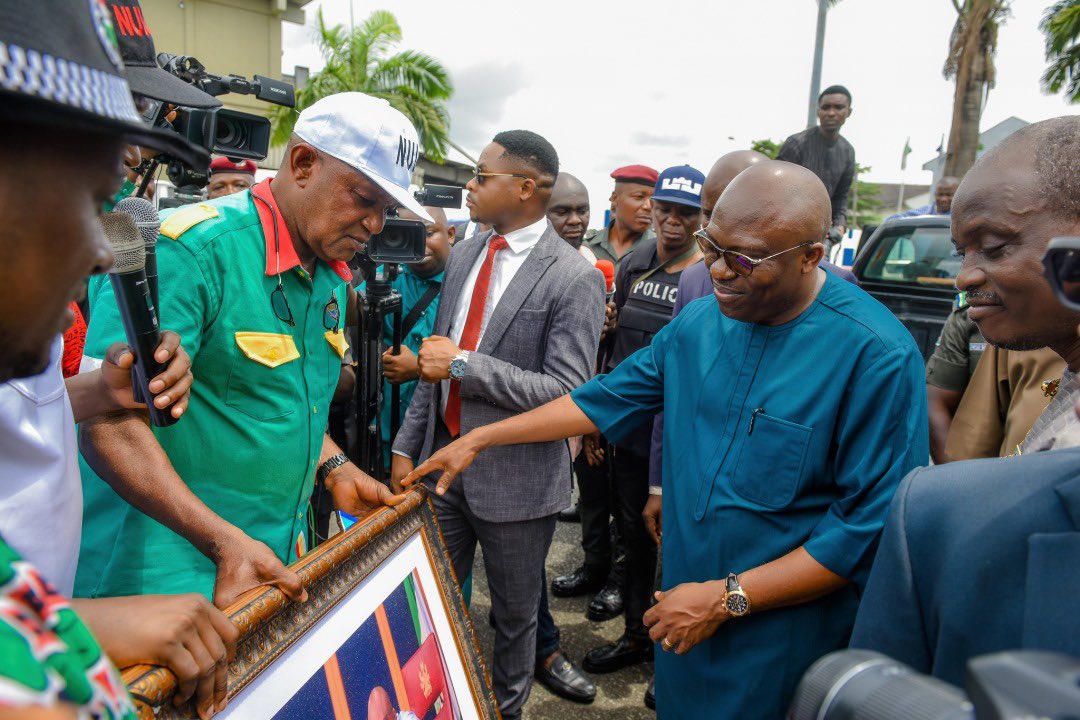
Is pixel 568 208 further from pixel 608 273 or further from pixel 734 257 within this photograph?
pixel 734 257

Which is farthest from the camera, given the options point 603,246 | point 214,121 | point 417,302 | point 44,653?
point 603,246

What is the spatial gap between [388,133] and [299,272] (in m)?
0.48

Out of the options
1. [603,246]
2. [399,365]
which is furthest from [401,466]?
[603,246]

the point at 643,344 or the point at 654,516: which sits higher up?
the point at 643,344

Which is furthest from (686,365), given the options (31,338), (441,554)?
(31,338)

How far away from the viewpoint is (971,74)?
15164 mm

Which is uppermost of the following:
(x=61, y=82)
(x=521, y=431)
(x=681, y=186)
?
(x=681, y=186)

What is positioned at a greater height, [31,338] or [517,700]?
[31,338]

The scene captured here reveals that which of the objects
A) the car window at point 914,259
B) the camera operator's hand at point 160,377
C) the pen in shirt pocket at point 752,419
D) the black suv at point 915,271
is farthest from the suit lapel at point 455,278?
the car window at point 914,259

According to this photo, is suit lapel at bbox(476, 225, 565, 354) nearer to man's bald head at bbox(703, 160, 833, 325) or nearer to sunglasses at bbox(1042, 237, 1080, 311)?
man's bald head at bbox(703, 160, 833, 325)

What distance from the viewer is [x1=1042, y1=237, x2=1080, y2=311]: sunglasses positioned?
2.48 feet

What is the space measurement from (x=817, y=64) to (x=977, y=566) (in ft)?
37.1

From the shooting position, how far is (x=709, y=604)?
1.86m

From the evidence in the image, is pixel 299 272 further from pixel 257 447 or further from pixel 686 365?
pixel 686 365
